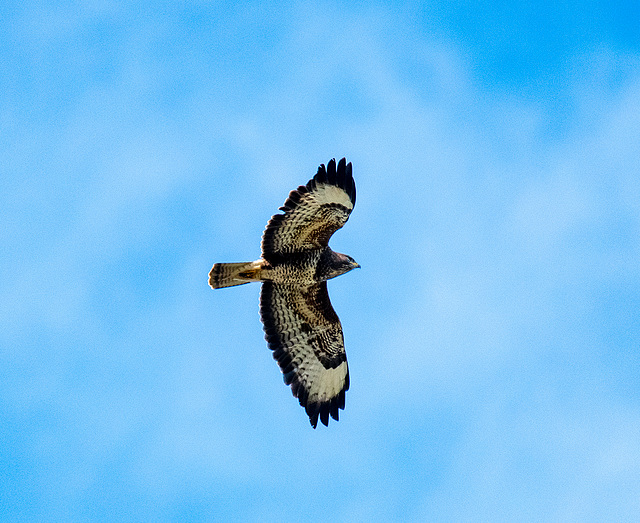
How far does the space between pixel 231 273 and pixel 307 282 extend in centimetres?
103

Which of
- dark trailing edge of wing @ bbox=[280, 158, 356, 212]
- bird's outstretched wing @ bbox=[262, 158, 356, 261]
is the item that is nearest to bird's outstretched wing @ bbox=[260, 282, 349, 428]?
bird's outstretched wing @ bbox=[262, 158, 356, 261]

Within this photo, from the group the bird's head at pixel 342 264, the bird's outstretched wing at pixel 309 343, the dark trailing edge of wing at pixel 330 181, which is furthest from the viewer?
the bird's outstretched wing at pixel 309 343

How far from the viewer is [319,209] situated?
1090 cm

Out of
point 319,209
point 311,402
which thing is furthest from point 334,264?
point 311,402

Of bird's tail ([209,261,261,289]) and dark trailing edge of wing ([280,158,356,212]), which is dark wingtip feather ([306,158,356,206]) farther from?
bird's tail ([209,261,261,289])

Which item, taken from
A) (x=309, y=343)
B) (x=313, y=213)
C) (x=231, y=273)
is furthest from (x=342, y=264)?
(x=231, y=273)

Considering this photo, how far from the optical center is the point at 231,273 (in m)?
11.0

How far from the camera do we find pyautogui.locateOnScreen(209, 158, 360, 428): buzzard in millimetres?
10836

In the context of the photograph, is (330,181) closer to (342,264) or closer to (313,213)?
(313,213)

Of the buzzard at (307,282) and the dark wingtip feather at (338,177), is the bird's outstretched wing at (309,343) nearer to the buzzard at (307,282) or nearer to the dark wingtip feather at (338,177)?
the buzzard at (307,282)

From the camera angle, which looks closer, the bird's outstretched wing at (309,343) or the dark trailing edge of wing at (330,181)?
the dark trailing edge of wing at (330,181)

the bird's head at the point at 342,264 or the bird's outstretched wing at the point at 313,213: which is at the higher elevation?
the bird's outstretched wing at the point at 313,213

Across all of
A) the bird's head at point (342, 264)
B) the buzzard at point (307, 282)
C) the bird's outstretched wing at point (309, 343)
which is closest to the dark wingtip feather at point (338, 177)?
the buzzard at point (307, 282)

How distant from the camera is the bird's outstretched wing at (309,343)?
38.3ft
